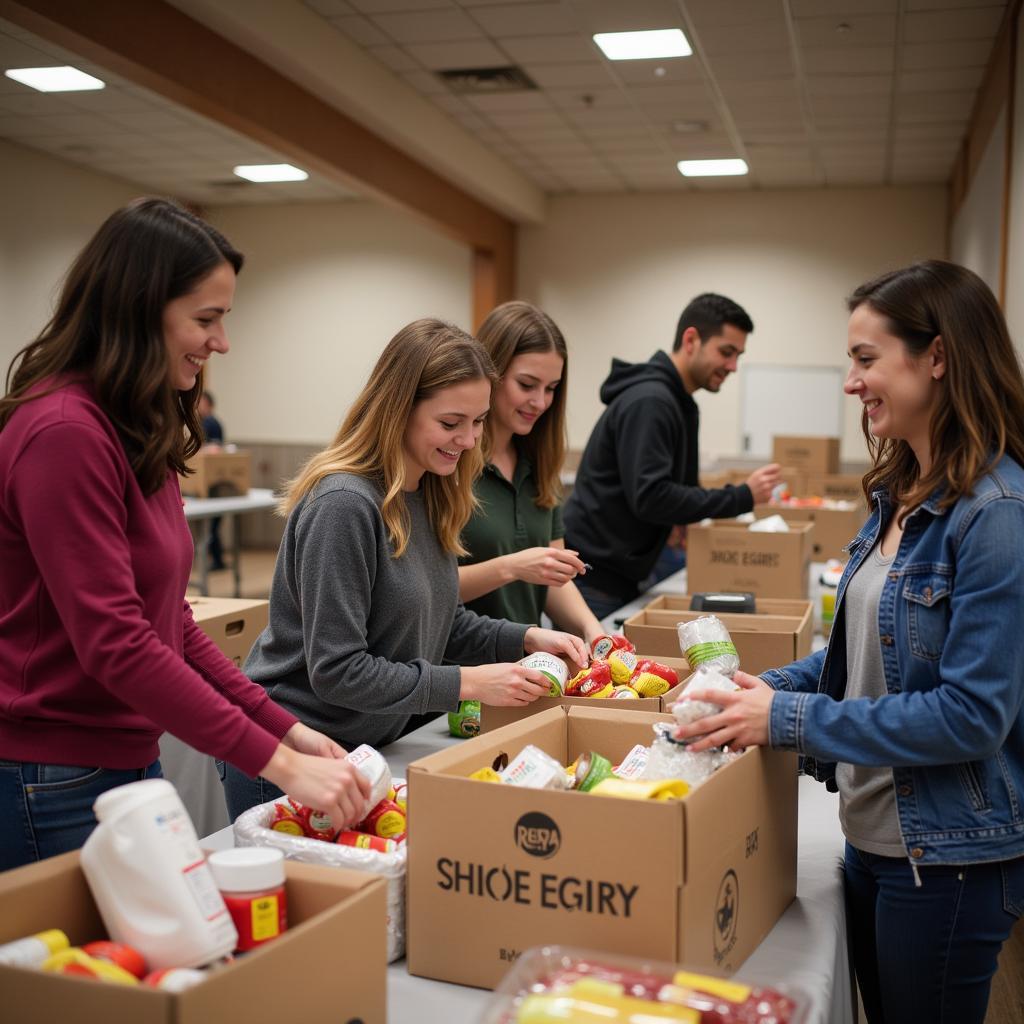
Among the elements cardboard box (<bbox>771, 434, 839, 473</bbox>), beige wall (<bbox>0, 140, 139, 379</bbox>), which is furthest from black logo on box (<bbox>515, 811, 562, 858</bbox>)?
beige wall (<bbox>0, 140, 139, 379</bbox>)

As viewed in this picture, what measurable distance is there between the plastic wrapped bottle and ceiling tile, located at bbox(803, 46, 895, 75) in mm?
5113

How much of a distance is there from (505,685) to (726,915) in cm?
57

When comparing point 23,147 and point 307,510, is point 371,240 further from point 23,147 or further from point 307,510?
point 307,510

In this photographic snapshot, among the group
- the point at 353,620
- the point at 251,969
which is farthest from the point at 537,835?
the point at 353,620

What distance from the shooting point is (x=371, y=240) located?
10930mm

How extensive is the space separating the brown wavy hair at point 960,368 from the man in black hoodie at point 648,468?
6.44 ft

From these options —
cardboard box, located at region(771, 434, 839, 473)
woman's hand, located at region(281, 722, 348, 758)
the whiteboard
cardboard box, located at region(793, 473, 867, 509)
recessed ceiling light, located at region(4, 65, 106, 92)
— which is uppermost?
recessed ceiling light, located at region(4, 65, 106, 92)

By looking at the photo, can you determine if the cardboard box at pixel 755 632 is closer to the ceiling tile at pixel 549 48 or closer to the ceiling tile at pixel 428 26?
the ceiling tile at pixel 428 26

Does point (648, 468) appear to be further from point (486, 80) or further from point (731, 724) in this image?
point (486, 80)

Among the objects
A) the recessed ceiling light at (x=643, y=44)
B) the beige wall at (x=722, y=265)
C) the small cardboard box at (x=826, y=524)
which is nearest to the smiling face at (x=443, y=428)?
the small cardboard box at (x=826, y=524)

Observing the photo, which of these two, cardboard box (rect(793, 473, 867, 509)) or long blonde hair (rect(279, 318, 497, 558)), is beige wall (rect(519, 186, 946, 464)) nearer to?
cardboard box (rect(793, 473, 867, 509))

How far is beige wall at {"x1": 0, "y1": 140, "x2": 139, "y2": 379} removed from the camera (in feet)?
29.2

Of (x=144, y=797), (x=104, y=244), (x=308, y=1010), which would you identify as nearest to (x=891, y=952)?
(x=308, y=1010)

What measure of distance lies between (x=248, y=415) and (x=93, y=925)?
10.9 metres
